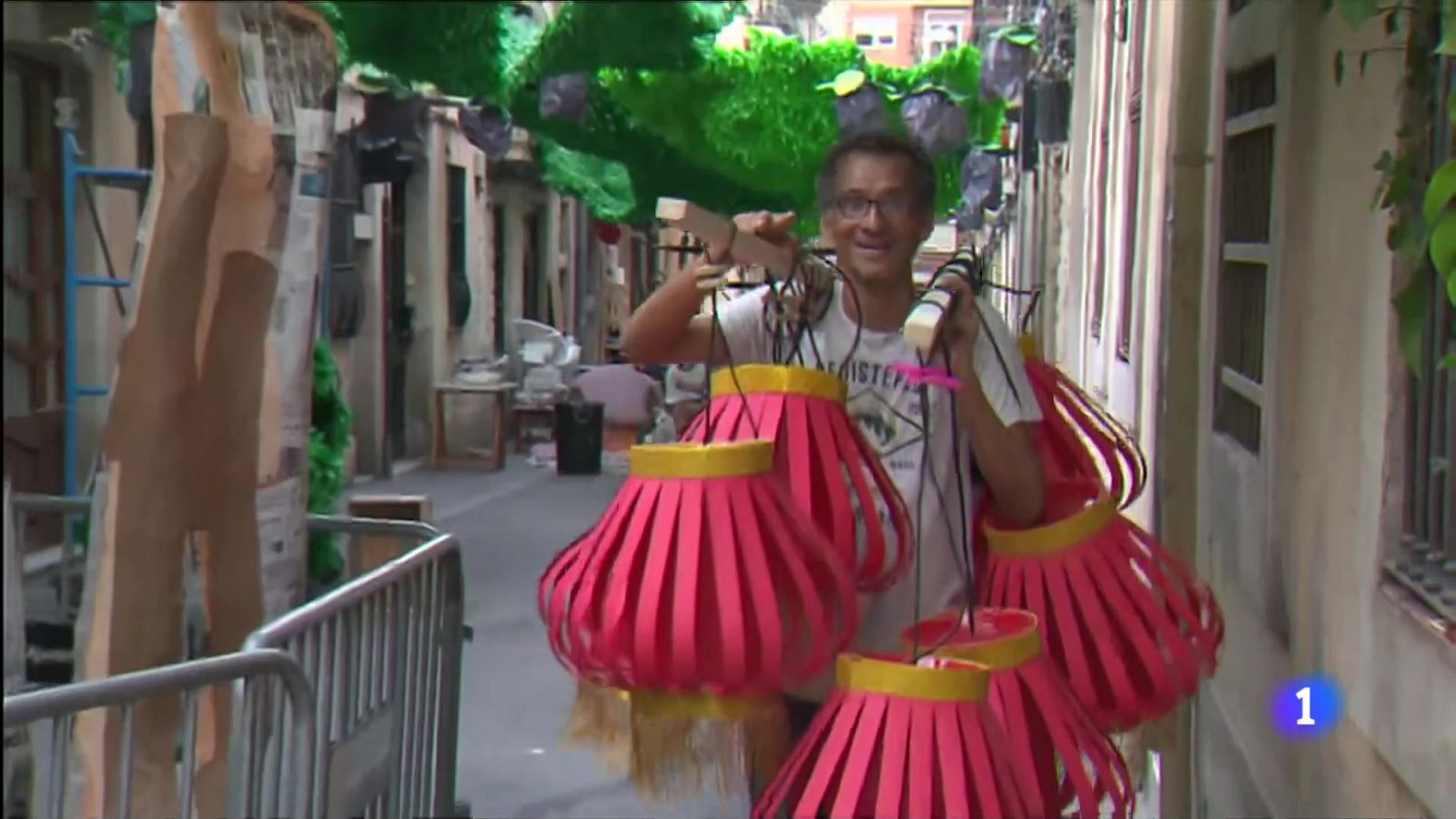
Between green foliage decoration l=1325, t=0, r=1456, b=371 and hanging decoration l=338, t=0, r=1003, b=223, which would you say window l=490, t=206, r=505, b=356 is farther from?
green foliage decoration l=1325, t=0, r=1456, b=371

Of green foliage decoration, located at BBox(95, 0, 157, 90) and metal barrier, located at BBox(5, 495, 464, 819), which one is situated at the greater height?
green foliage decoration, located at BBox(95, 0, 157, 90)

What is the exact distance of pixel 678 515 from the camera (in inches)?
82.5

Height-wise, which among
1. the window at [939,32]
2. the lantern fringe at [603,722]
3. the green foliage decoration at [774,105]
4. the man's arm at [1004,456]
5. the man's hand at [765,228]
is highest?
the window at [939,32]

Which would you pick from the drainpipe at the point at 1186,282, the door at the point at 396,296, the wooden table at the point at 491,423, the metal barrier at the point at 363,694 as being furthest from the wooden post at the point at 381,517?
the drainpipe at the point at 1186,282

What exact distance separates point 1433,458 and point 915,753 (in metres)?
1.47

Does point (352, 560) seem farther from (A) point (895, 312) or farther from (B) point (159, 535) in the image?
(B) point (159, 535)

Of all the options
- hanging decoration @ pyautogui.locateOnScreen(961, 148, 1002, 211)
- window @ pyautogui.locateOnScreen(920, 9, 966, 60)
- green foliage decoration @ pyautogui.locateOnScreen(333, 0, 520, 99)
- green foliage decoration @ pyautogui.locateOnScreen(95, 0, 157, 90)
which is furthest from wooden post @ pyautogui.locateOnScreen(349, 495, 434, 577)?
hanging decoration @ pyautogui.locateOnScreen(961, 148, 1002, 211)

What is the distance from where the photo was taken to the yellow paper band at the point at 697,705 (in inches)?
82.0

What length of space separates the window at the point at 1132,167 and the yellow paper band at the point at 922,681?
215 inches

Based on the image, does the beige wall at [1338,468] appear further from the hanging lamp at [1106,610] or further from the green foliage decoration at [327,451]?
the green foliage decoration at [327,451]

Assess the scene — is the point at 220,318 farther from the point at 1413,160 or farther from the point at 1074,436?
the point at 1413,160

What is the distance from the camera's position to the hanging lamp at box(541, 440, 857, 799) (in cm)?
Answer: 205

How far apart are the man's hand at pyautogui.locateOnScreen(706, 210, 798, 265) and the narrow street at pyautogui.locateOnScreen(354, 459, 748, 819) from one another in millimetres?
1884

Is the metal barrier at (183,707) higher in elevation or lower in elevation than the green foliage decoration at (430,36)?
lower
